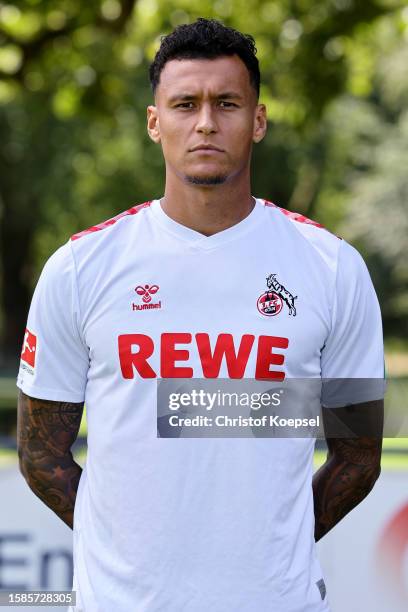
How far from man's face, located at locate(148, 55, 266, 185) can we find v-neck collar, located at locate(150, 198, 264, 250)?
13 centimetres

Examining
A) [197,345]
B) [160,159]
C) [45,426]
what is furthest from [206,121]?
[160,159]

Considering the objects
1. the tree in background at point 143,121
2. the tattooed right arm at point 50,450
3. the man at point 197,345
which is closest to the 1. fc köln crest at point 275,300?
the man at point 197,345

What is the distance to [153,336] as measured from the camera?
2617 millimetres

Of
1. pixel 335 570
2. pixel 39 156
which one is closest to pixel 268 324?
pixel 335 570

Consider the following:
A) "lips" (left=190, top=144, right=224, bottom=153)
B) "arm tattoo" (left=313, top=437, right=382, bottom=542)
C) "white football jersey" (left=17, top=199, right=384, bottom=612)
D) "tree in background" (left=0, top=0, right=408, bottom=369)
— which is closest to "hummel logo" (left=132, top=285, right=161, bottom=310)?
"white football jersey" (left=17, top=199, right=384, bottom=612)

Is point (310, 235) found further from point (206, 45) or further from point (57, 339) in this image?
point (57, 339)

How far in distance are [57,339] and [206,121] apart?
0.67 m

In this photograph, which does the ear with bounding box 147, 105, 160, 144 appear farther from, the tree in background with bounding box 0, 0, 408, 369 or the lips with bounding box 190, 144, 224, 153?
the tree in background with bounding box 0, 0, 408, 369

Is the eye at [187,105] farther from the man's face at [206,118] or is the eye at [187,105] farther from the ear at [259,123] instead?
the ear at [259,123]

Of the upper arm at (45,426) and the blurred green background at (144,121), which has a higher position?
the blurred green background at (144,121)

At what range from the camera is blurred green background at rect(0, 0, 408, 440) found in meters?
13.6

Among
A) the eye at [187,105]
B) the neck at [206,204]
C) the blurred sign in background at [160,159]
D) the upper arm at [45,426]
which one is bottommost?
the upper arm at [45,426]

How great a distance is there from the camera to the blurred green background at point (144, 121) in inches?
535

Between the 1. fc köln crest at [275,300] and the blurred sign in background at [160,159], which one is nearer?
the 1. fc köln crest at [275,300]
